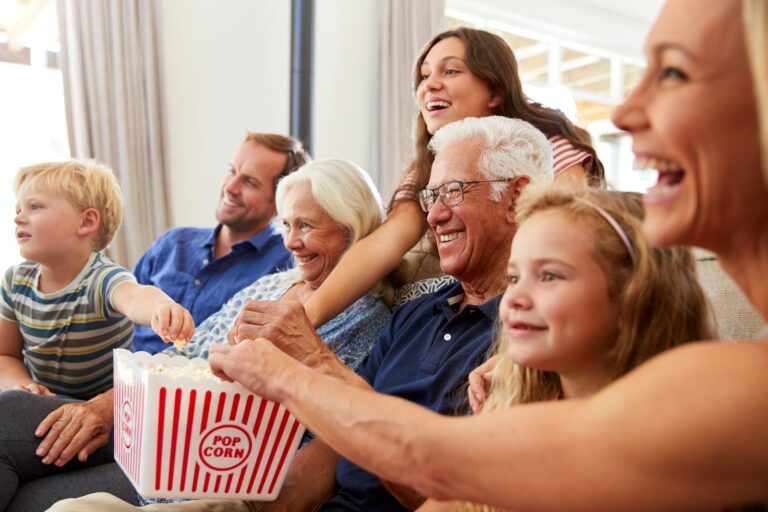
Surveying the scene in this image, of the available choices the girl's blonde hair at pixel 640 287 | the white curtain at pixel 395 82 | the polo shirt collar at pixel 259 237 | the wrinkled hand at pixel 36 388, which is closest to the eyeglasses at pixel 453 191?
the girl's blonde hair at pixel 640 287

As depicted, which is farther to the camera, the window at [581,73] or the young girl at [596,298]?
the window at [581,73]

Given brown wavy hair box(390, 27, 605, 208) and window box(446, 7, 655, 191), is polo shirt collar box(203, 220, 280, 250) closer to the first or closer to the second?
brown wavy hair box(390, 27, 605, 208)

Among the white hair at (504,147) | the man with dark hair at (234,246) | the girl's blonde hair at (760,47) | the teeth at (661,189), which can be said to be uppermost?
the girl's blonde hair at (760,47)

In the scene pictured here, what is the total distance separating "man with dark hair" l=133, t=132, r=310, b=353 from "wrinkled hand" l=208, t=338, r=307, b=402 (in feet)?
5.11

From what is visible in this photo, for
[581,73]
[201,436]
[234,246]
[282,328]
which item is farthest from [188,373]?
[581,73]

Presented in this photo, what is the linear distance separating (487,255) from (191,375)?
69 centimetres

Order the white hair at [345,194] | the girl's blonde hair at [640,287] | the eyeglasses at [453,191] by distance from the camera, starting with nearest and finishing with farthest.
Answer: the girl's blonde hair at [640,287]
the eyeglasses at [453,191]
the white hair at [345,194]

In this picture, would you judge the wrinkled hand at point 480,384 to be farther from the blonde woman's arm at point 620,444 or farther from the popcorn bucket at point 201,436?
the blonde woman's arm at point 620,444

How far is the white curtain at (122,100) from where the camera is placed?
423cm

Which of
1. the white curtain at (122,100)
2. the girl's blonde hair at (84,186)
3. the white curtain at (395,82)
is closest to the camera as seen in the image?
the girl's blonde hair at (84,186)

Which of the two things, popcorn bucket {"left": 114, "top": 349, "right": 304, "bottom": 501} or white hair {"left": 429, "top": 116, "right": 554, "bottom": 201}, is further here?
white hair {"left": 429, "top": 116, "right": 554, "bottom": 201}

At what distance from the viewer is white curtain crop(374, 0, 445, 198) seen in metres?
5.44

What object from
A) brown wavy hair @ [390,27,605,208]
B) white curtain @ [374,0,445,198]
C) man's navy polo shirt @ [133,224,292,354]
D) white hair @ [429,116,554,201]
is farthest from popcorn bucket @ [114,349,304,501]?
white curtain @ [374,0,445,198]

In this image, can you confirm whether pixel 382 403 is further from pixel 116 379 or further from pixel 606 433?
pixel 116 379
